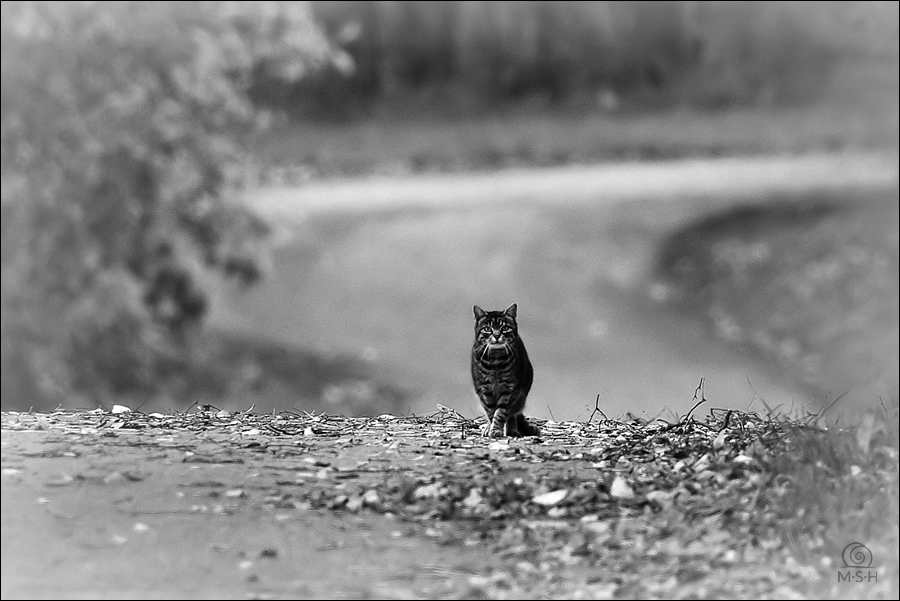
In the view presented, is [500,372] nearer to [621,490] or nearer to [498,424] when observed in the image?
[498,424]

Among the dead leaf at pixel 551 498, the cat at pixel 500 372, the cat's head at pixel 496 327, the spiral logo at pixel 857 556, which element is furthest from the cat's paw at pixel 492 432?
the spiral logo at pixel 857 556

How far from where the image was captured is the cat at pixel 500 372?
18.5ft

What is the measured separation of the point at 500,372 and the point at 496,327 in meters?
0.26

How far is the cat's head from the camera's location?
18.5 feet

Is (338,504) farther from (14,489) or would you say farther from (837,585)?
(837,585)

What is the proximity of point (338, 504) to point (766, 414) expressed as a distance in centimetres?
257

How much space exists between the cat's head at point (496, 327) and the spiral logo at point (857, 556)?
2.18 metres

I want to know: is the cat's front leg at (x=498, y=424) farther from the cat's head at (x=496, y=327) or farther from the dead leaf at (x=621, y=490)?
the dead leaf at (x=621, y=490)

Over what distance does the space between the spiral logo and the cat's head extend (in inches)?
85.9

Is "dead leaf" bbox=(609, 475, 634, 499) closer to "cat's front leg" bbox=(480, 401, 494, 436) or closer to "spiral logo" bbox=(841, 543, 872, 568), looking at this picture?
"spiral logo" bbox=(841, 543, 872, 568)

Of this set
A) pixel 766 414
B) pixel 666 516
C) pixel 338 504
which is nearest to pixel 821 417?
pixel 766 414

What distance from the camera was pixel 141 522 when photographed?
13.5 ft

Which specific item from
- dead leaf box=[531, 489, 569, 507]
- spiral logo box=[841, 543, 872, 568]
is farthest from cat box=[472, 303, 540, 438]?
spiral logo box=[841, 543, 872, 568]

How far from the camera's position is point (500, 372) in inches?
223
